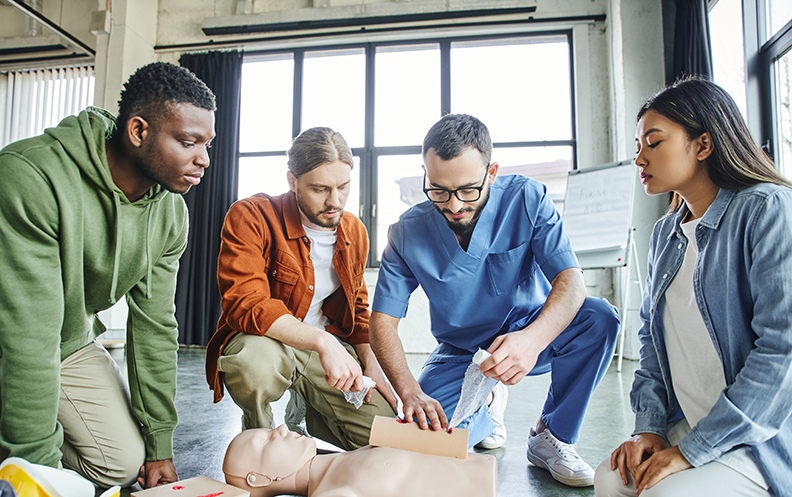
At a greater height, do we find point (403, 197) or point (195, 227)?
point (403, 197)

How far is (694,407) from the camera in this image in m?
1.11

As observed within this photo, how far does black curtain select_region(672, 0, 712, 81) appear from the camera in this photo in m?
3.69

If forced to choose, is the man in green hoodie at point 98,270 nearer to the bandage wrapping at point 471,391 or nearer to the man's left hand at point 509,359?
the bandage wrapping at point 471,391

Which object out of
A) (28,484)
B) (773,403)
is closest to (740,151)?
(773,403)

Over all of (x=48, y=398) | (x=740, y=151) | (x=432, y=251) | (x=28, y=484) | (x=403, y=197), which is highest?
(x=403, y=197)

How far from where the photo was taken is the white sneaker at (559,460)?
1458mm

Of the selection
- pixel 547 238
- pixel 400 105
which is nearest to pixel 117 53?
pixel 400 105

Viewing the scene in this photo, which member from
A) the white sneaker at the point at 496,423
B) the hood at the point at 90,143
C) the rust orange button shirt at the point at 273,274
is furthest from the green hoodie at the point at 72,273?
the white sneaker at the point at 496,423

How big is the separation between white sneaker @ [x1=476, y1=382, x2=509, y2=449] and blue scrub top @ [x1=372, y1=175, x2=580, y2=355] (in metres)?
0.37

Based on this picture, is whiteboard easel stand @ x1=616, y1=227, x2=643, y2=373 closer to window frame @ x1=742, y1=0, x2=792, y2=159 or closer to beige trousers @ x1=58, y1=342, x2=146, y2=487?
window frame @ x1=742, y1=0, x2=792, y2=159

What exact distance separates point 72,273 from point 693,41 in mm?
4364

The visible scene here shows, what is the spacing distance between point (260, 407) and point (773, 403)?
1.33 m

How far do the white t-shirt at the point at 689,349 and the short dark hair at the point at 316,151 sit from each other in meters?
1.11

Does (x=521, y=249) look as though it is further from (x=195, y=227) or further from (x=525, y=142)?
(x=195, y=227)
